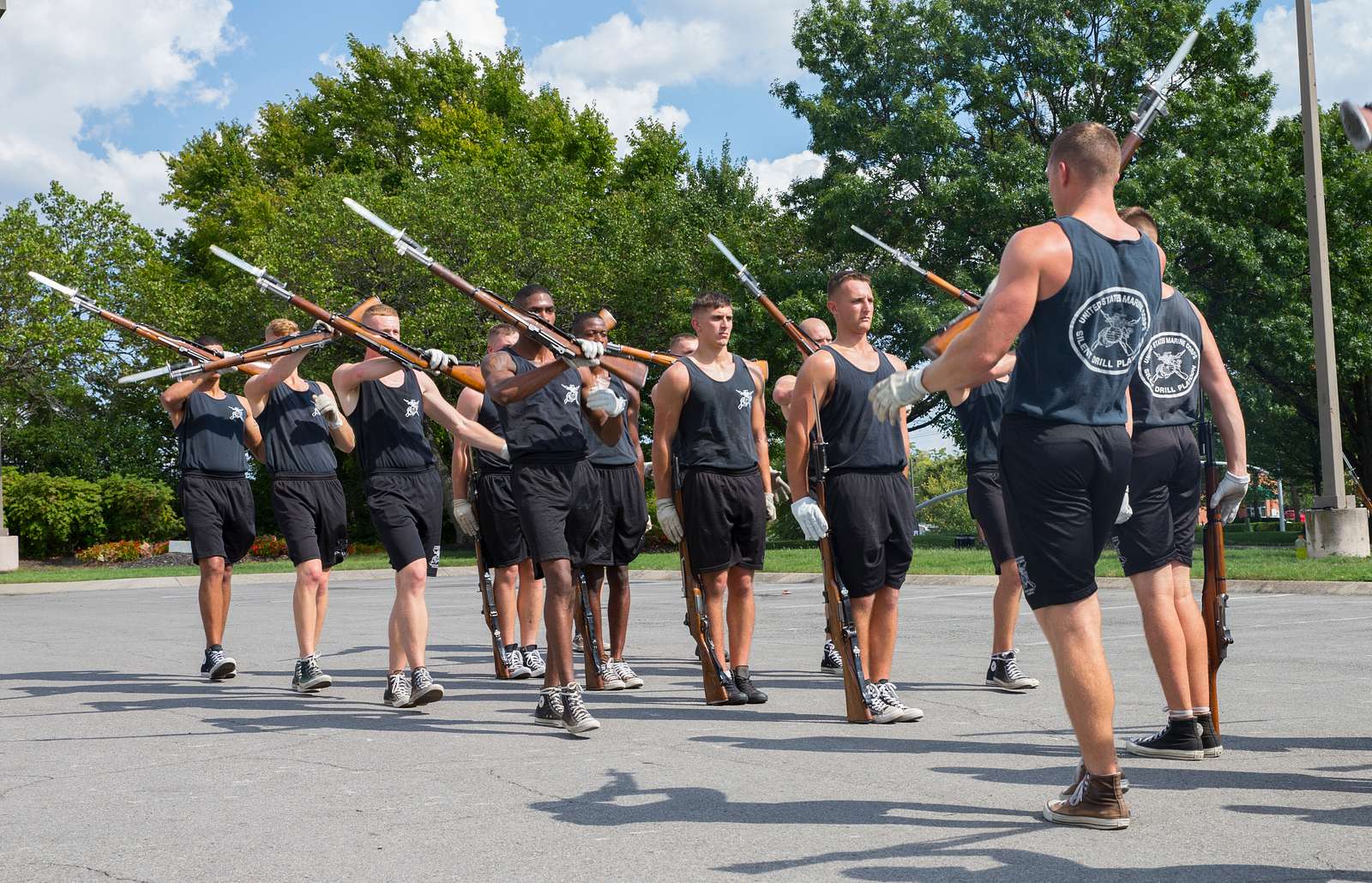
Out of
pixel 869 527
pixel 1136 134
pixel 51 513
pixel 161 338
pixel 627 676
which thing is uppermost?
pixel 1136 134

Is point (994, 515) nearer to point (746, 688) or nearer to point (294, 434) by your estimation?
point (746, 688)

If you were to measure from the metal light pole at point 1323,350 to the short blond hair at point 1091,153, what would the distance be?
45.3 ft

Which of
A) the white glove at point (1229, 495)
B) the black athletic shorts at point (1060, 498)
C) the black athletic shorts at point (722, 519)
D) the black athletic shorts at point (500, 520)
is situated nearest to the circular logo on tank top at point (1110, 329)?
the black athletic shorts at point (1060, 498)

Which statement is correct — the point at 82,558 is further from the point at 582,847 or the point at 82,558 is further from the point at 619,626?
the point at 582,847

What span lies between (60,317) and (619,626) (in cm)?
3082

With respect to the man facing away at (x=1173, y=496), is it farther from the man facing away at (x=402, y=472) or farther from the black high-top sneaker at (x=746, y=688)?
the man facing away at (x=402, y=472)

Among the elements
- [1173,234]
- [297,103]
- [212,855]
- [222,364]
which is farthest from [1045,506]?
[297,103]

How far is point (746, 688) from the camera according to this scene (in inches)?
292

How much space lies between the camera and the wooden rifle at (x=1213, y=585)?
5691mm

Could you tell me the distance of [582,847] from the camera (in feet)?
13.8

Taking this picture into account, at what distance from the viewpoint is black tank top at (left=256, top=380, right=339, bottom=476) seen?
8.65 metres

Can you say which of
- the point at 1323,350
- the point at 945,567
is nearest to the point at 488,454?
the point at 945,567

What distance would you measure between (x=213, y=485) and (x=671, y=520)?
3.58 metres

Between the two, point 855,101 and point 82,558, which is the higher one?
point 855,101
